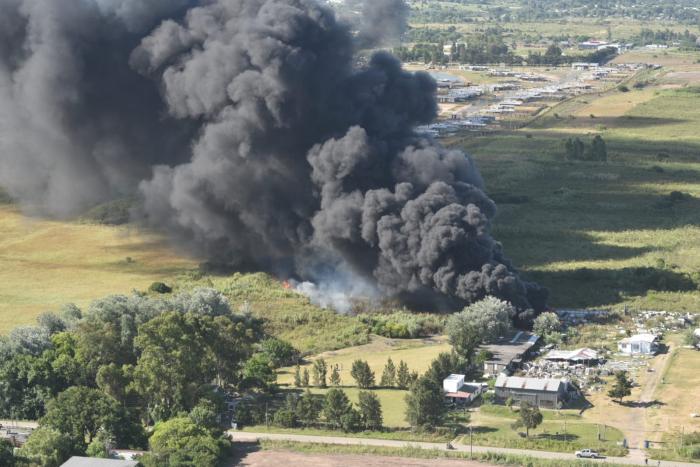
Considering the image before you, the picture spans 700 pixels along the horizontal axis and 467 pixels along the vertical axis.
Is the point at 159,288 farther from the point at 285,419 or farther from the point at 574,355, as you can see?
the point at 574,355

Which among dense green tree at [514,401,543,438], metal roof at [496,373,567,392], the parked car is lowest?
the parked car

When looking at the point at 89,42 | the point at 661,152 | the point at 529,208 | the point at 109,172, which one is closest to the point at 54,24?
the point at 89,42

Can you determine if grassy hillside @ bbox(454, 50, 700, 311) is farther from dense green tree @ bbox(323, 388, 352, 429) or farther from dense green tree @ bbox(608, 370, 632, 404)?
→ dense green tree @ bbox(323, 388, 352, 429)

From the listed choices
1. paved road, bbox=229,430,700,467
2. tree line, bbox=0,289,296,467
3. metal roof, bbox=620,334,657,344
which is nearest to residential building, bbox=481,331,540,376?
metal roof, bbox=620,334,657,344

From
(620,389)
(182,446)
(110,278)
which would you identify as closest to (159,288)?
(110,278)

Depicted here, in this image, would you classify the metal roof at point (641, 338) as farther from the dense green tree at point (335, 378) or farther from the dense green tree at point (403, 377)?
the dense green tree at point (335, 378)

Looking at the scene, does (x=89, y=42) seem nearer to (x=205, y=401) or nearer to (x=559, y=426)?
(x=205, y=401)

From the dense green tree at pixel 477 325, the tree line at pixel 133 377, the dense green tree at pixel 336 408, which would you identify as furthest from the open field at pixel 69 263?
the dense green tree at pixel 336 408

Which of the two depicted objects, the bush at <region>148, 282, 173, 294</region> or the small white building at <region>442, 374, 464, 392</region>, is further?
the bush at <region>148, 282, 173, 294</region>
